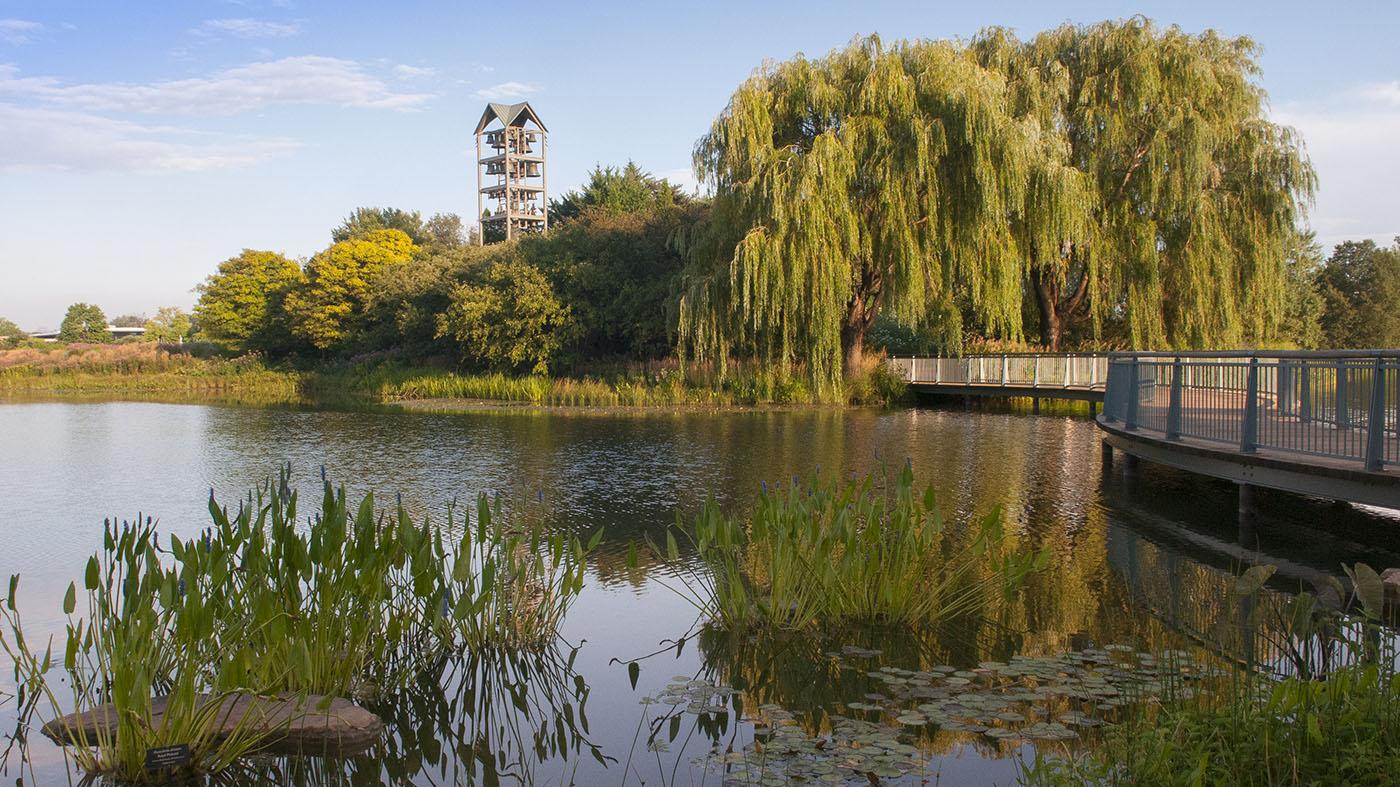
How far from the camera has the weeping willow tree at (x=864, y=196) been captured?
23.6 m

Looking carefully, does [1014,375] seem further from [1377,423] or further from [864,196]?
[1377,423]

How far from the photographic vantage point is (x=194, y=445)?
1778 centimetres

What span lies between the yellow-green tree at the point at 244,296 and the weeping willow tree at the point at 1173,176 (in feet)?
117

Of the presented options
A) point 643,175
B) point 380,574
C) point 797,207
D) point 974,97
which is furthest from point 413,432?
point 643,175

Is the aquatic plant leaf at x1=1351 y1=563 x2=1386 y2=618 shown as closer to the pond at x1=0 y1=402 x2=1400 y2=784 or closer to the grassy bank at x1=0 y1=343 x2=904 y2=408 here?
the pond at x1=0 y1=402 x2=1400 y2=784

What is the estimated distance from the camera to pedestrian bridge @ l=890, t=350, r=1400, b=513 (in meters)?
7.75

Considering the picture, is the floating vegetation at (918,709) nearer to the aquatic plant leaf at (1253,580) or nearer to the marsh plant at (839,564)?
the aquatic plant leaf at (1253,580)

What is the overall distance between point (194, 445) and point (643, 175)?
34.2 m

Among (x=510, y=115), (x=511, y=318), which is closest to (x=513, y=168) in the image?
(x=510, y=115)

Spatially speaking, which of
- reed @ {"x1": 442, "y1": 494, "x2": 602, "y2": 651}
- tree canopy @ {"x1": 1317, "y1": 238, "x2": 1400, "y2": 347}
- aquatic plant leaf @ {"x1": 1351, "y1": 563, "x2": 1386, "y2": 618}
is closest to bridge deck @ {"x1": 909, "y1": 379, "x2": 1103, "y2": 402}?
reed @ {"x1": 442, "y1": 494, "x2": 602, "y2": 651}

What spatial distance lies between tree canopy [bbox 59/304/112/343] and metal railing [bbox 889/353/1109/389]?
247ft

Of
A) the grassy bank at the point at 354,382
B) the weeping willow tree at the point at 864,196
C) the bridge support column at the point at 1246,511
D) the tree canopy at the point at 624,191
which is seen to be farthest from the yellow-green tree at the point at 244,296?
the bridge support column at the point at 1246,511

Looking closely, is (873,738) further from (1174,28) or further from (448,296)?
(448,296)

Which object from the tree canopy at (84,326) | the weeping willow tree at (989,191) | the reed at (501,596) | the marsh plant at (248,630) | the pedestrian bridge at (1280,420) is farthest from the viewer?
the tree canopy at (84,326)
